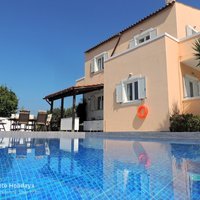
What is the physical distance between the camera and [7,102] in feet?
104

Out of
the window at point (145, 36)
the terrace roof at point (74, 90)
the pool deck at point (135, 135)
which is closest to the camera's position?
the pool deck at point (135, 135)

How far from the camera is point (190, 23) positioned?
54.1ft

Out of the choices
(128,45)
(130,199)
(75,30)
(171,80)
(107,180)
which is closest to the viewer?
(130,199)

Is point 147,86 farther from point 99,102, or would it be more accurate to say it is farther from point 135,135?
point 99,102

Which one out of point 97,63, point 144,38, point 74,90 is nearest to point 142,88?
point 144,38

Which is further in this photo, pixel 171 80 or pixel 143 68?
pixel 143 68

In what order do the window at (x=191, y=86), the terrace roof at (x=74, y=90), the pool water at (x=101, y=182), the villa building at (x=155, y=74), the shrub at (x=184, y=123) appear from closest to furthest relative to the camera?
the pool water at (x=101, y=182), the shrub at (x=184, y=123), the villa building at (x=155, y=74), the window at (x=191, y=86), the terrace roof at (x=74, y=90)

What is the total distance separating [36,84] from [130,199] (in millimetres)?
31415

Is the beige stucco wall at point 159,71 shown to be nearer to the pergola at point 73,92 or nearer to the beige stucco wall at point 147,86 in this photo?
the beige stucco wall at point 147,86

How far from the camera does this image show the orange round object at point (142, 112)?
13748mm

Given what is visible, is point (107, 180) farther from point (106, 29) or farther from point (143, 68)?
point (106, 29)

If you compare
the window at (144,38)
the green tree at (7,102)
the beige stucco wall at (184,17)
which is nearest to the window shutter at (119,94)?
the window at (144,38)

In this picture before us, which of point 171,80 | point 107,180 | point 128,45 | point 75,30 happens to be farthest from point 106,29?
point 107,180

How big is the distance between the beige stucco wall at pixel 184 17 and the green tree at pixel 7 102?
25868 mm
